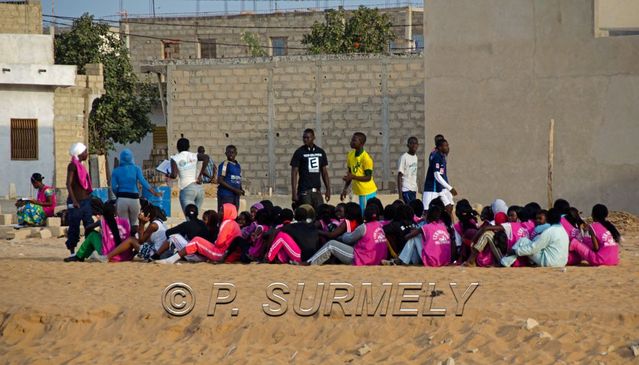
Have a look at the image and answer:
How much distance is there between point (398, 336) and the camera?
1141 centimetres

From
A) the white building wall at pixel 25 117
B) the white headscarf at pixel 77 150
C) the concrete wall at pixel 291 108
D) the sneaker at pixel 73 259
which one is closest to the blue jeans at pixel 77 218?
the sneaker at pixel 73 259

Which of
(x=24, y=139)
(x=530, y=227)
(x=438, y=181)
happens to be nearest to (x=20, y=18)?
(x=24, y=139)

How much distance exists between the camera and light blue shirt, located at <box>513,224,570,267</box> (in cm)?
1380

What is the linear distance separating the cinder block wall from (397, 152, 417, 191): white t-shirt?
1937cm

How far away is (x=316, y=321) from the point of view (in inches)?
466

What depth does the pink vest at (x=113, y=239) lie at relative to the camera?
15.3 meters

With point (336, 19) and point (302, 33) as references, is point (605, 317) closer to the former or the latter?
point (336, 19)

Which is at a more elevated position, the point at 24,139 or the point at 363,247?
the point at 24,139

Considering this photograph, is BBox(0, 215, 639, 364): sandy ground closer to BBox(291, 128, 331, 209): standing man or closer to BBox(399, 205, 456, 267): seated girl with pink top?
BBox(399, 205, 456, 267): seated girl with pink top

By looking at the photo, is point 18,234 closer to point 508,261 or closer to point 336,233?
point 336,233

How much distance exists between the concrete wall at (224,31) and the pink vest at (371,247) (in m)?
37.2

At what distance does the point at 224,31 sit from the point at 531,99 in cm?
3429

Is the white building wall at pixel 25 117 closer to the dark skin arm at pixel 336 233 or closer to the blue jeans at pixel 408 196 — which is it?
the blue jeans at pixel 408 196

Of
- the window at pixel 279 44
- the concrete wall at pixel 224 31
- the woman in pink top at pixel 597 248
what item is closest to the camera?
the woman in pink top at pixel 597 248
